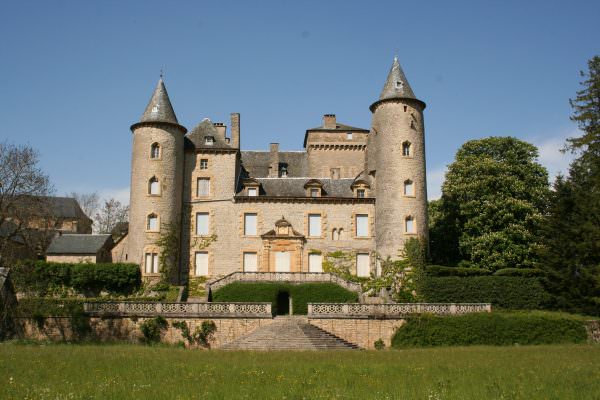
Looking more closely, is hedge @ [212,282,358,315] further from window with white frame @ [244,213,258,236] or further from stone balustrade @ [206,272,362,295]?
window with white frame @ [244,213,258,236]

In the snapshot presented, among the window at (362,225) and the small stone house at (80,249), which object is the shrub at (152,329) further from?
the window at (362,225)

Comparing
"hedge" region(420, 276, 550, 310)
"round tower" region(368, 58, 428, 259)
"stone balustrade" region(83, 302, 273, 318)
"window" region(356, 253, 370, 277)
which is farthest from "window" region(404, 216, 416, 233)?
"stone balustrade" region(83, 302, 273, 318)

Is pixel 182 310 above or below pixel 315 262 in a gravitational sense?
below

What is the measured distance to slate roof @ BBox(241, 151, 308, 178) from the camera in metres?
44.0

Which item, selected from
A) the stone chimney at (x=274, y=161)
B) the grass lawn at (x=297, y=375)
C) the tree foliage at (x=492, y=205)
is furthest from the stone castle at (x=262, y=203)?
the grass lawn at (x=297, y=375)

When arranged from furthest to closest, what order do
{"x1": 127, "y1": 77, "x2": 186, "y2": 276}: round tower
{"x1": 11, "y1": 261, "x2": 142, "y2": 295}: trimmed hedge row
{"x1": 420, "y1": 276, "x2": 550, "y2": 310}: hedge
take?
1. {"x1": 127, "y1": 77, "x2": 186, "y2": 276}: round tower
2. {"x1": 11, "y1": 261, "x2": 142, "y2": 295}: trimmed hedge row
3. {"x1": 420, "y1": 276, "x2": 550, "y2": 310}: hedge

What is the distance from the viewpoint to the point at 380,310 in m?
27.4

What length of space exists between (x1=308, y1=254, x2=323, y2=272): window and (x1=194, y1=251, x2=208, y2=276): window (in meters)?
6.26

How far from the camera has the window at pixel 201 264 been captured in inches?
1436

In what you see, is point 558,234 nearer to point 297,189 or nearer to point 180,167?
point 297,189

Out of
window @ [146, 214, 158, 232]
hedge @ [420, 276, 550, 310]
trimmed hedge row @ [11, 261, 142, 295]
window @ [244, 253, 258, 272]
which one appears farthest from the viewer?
window @ [244, 253, 258, 272]

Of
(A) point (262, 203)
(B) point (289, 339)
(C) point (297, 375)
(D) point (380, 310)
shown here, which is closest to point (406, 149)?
(A) point (262, 203)

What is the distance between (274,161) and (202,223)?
897 centimetres

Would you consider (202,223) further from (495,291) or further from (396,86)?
(495,291)
